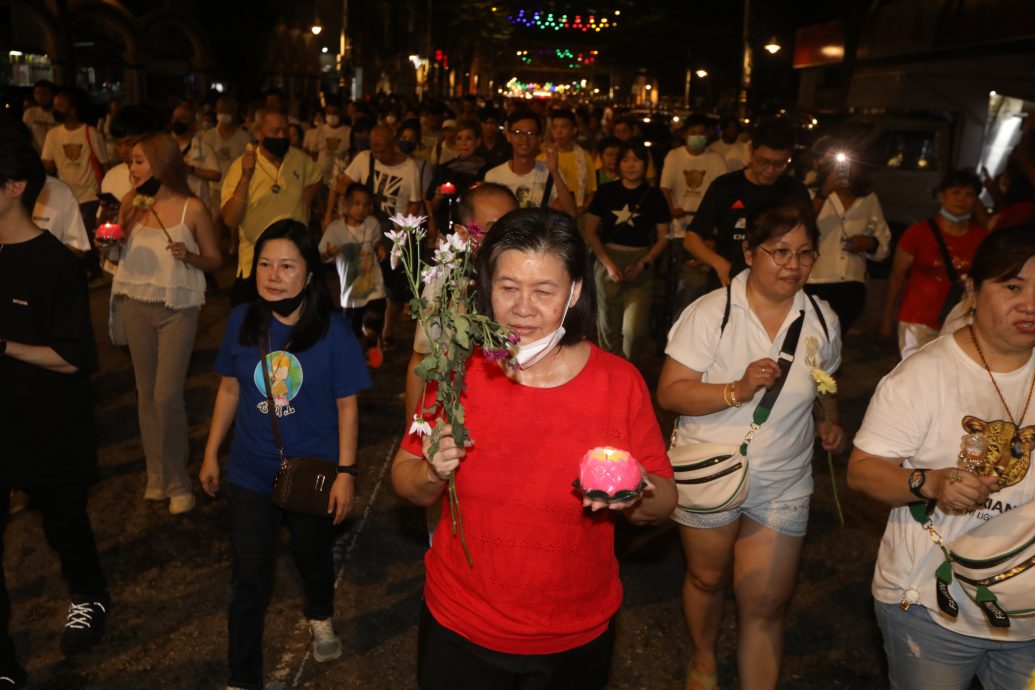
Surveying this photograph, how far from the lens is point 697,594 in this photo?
4.36 meters

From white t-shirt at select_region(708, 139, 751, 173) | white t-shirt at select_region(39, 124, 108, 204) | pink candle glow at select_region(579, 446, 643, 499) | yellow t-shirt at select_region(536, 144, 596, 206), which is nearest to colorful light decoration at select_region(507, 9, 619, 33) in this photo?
white t-shirt at select_region(708, 139, 751, 173)

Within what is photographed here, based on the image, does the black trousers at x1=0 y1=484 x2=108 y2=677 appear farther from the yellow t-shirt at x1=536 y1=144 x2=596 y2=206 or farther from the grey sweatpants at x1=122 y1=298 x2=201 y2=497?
the yellow t-shirt at x1=536 y1=144 x2=596 y2=206

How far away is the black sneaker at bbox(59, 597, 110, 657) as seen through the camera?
4716mm

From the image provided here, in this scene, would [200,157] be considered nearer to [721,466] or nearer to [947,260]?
[947,260]

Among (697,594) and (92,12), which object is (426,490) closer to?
(697,594)

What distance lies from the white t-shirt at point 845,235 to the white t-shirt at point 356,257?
3.51 metres

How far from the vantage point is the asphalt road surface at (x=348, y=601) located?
4711mm

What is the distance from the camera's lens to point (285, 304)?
4.23m

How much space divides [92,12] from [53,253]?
1078 inches

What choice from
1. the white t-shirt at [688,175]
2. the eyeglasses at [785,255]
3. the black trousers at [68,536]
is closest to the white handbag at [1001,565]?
the eyeglasses at [785,255]

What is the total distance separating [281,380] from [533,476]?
5.65 feet

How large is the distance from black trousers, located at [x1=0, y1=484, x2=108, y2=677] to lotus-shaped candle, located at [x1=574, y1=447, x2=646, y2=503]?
2.89m

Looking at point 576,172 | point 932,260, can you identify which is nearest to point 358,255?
point 576,172

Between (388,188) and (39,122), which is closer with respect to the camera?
(388,188)
